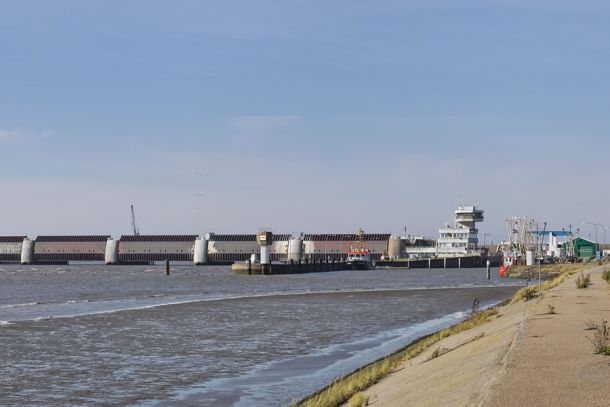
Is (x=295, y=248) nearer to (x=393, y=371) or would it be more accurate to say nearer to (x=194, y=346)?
(x=194, y=346)

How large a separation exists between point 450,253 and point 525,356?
6474 inches

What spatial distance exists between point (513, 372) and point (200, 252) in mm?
178311

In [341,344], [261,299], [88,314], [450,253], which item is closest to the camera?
[341,344]

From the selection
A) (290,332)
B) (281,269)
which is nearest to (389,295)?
(290,332)

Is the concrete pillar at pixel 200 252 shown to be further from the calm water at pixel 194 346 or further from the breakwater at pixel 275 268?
the calm water at pixel 194 346

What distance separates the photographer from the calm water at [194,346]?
18234mm

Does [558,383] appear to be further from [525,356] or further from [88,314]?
[88,314]

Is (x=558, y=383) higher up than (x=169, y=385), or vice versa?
(x=558, y=383)

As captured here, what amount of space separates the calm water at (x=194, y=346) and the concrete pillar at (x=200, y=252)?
448 ft

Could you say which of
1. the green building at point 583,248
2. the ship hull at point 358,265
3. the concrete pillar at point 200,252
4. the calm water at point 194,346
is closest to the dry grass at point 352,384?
the calm water at point 194,346

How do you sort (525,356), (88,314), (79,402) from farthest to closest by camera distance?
(88,314) < (79,402) < (525,356)

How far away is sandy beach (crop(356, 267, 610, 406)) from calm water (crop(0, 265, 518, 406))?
9.67 ft

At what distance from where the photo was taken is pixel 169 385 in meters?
19.0

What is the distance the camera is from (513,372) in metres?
11.8
